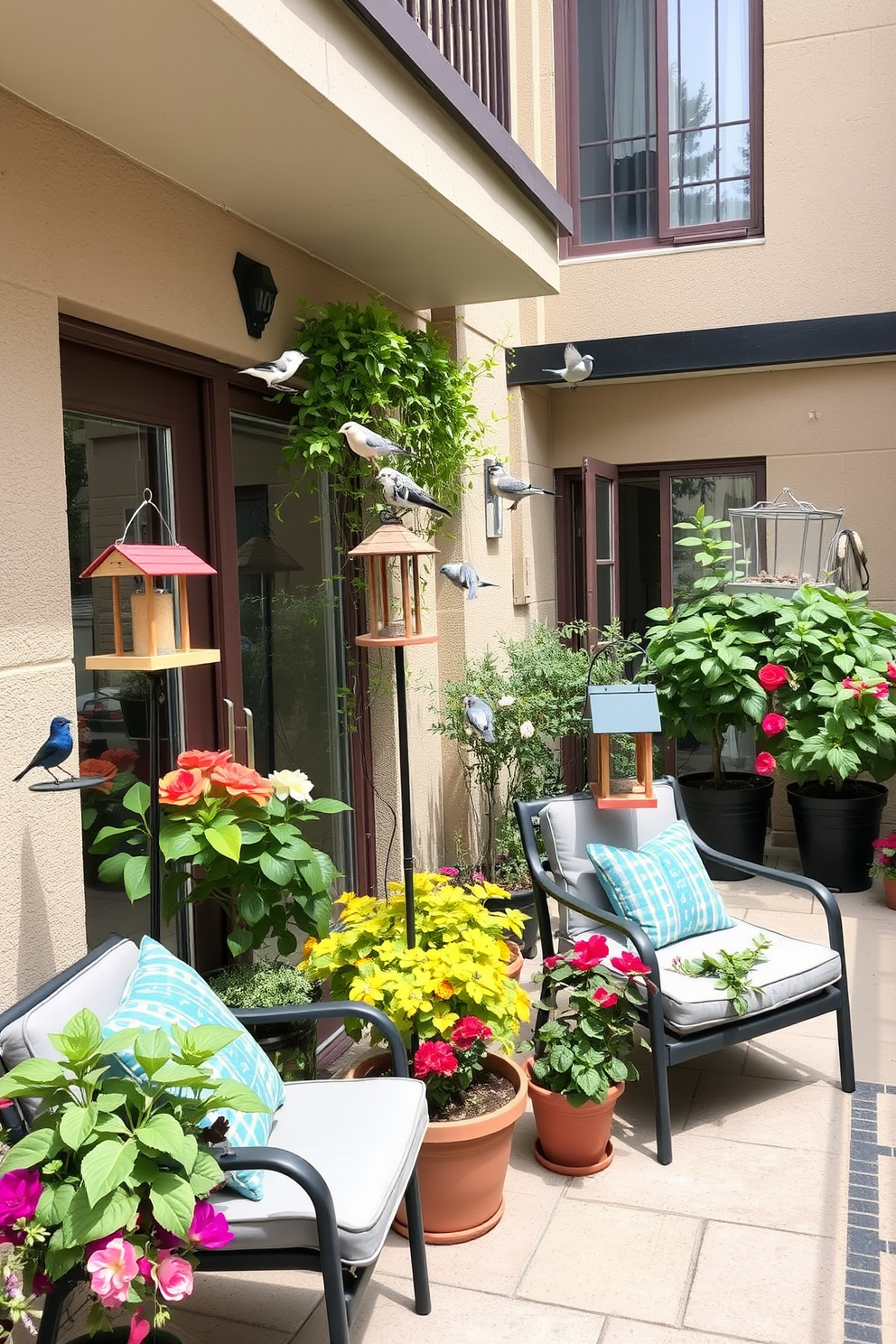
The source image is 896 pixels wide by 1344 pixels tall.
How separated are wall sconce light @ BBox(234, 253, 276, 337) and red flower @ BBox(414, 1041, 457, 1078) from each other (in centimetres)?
212

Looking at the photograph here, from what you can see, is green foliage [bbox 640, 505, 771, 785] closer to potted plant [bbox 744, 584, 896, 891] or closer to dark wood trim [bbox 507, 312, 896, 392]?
potted plant [bbox 744, 584, 896, 891]

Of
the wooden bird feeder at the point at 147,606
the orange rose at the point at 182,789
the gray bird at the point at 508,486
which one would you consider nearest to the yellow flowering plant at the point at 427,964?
the orange rose at the point at 182,789

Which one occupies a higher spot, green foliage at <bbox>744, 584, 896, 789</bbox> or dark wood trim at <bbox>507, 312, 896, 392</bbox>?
dark wood trim at <bbox>507, 312, 896, 392</bbox>

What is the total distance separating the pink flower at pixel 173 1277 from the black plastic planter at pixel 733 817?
162 inches

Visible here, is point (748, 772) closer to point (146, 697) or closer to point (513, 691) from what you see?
point (513, 691)

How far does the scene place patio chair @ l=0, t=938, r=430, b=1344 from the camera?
1.83 m

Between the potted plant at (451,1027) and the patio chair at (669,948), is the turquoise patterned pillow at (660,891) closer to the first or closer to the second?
the patio chair at (669,948)

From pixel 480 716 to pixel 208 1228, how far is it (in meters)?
2.54

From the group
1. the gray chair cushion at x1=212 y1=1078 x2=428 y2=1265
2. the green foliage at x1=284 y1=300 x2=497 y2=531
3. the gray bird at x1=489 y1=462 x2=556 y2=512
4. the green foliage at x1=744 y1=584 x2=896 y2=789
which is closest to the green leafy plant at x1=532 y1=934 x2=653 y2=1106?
the gray chair cushion at x1=212 y1=1078 x2=428 y2=1265

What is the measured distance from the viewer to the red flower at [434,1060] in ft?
8.31

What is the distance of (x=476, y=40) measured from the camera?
12.6ft

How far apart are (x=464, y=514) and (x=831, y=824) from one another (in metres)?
2.32

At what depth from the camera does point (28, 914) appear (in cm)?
239

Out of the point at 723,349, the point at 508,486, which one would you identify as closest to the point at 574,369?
the point at 508,486
